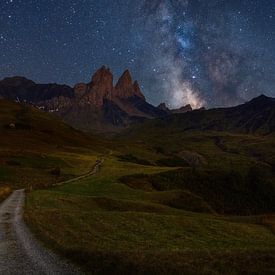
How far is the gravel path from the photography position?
66.7ft

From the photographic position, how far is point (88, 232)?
32.6m

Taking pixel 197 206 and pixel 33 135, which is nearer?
pixel 197 206

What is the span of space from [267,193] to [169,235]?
338 feet

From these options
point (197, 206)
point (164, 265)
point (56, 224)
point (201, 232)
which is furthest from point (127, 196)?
A: point (164, 265)

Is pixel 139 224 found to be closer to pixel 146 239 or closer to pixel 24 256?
pixel 146 239

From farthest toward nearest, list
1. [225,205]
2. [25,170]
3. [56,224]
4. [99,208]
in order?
1. [225,205]
2. [25,170]
3. [99,208]
4. [56,224]

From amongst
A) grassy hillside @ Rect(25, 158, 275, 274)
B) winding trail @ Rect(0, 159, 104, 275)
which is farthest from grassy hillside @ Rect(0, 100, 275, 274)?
winding trail @ Rect(0, 159, 104, 275)

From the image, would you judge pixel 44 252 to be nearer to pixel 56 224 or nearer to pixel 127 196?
pixel 56 224

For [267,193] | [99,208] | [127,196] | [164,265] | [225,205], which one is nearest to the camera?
[164,265]

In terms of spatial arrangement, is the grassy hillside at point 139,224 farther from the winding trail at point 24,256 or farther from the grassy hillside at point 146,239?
the winding trail at point 24,256

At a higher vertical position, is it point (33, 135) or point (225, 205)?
point (33, 135)

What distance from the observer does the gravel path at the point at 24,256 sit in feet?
66.7

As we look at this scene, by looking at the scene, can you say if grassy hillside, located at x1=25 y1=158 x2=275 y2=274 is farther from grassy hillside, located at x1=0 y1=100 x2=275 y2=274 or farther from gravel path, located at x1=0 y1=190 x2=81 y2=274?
gravel path, located at x1=0 y1=190 x2=81 y2=274

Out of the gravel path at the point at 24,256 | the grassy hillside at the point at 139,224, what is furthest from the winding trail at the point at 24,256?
the grassy hillside at the point at 139,224
